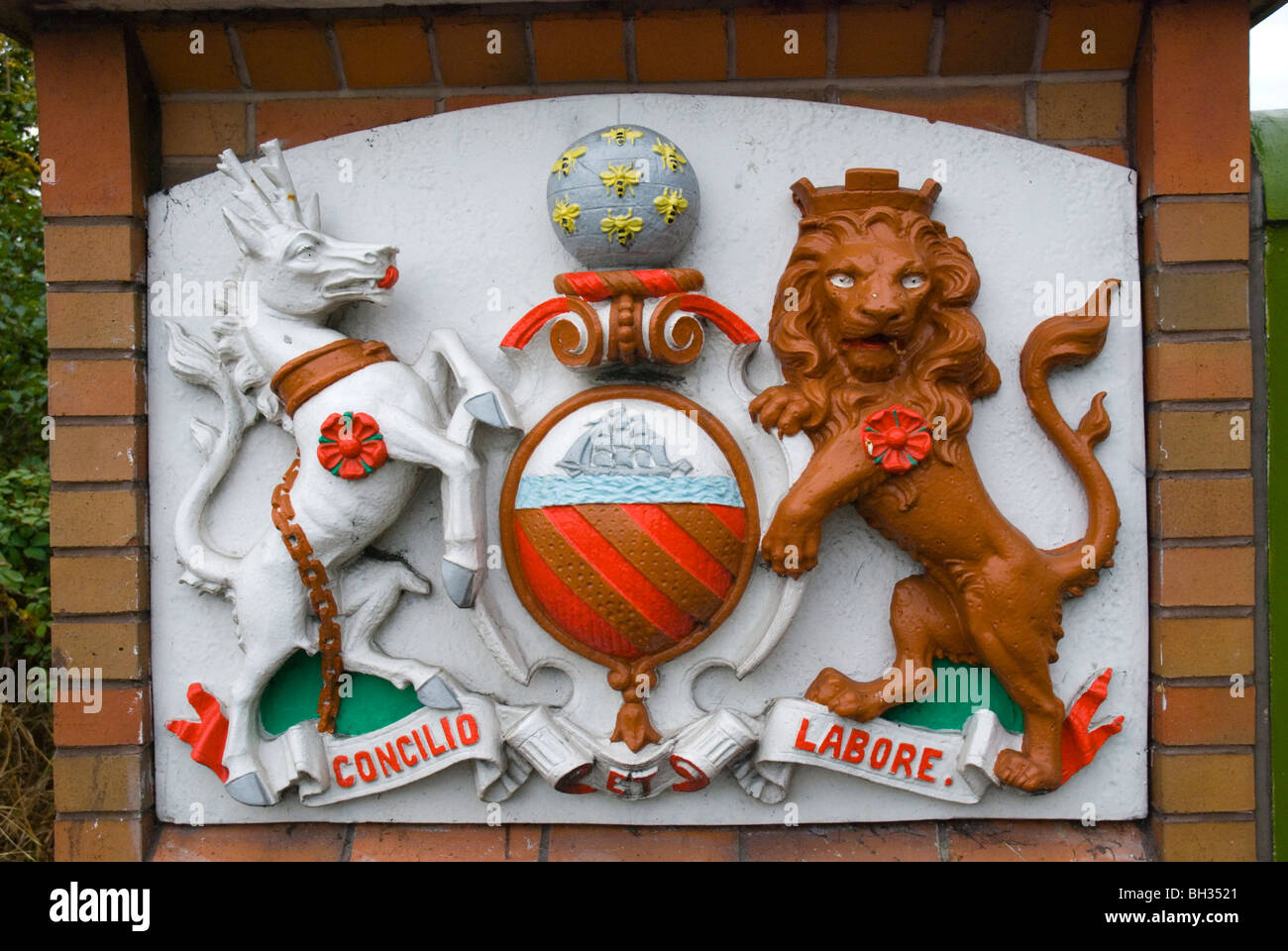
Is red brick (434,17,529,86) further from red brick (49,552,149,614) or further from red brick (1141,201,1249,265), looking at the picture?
red brick (1141,201,1249,265)

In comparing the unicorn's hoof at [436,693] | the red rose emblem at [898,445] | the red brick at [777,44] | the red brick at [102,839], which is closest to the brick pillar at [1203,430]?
the red rose emblem at [898,445]

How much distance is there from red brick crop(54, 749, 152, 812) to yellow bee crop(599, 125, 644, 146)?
1.59m

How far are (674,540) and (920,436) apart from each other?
515 mm

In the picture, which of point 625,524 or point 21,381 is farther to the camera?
point 21,381

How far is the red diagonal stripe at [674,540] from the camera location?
2176 mm

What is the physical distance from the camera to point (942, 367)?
2.23 metres

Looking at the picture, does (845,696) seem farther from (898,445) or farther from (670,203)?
(670,203)

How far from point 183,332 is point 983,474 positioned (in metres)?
1.69

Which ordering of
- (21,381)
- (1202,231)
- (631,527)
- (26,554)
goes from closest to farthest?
(631,527) → (1202,231) → (26,554) → (21,381)

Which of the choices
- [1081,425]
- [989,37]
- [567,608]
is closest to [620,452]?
[567,608]

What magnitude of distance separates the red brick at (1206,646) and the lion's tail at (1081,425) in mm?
200

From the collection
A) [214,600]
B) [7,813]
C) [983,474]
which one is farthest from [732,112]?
[7,813]

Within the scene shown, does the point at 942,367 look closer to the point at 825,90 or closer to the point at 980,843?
the point at 825,90

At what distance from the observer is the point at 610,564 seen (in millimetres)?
2184
